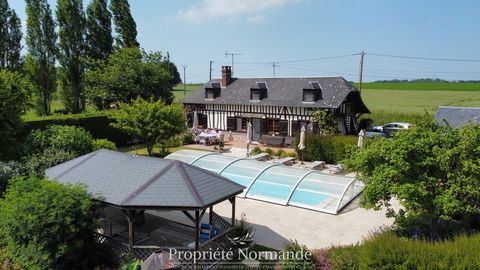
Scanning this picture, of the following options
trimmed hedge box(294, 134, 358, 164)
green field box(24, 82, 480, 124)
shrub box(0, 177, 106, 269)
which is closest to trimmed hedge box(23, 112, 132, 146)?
green field box(24, 82, 480, 124)

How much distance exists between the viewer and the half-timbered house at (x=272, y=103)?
2591 centimetres

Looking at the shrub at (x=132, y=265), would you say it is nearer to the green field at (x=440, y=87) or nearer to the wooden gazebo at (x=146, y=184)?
the wooden gazebo at (x=146, y=184)

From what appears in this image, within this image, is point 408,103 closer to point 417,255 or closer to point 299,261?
point 299,261

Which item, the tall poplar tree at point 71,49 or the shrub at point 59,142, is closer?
the shrub at point 59,142

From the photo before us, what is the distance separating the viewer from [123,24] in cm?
3484

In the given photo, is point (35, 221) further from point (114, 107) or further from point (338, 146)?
point (114, 107)

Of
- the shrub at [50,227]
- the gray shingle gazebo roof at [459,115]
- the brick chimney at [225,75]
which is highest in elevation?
the brick chimney at [225,75]

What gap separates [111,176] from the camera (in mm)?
9680

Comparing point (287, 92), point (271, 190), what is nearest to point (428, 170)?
point (271, 190)

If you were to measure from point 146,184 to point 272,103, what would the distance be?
19700mm

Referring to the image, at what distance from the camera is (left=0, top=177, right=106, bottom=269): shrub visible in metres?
7.91

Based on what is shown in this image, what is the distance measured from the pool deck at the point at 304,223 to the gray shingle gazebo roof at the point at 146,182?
9.13ft

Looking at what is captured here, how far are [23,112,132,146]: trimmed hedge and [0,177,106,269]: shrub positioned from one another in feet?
43.5

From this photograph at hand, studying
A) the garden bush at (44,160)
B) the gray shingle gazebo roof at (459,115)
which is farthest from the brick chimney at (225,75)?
the garden bush at (44,160)
